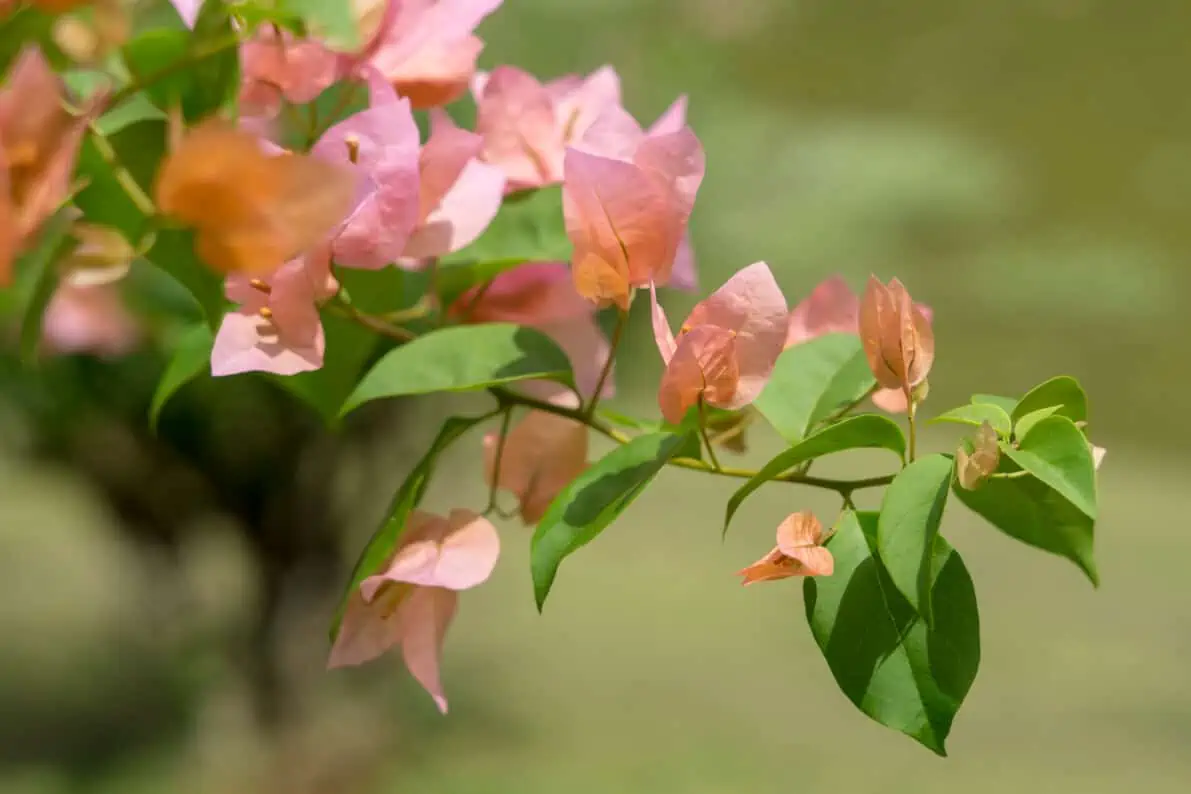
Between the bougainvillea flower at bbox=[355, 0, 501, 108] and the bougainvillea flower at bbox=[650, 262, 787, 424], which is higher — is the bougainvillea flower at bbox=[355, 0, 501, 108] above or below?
above

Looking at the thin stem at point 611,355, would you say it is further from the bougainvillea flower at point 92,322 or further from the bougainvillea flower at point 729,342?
the bougainvillea flower at point 92,322

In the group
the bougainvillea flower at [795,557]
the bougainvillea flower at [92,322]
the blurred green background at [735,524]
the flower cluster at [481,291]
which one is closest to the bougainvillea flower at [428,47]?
the flower cluster at [481,291]

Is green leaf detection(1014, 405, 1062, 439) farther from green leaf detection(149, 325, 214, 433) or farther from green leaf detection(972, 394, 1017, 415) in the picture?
green leaf detection(149, 325, 214, 433)

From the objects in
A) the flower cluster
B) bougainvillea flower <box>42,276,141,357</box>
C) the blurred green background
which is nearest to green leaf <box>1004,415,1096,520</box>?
the flower cluster

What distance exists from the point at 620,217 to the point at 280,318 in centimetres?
6

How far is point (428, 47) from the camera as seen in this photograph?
23cm

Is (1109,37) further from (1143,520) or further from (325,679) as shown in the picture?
(325,679)

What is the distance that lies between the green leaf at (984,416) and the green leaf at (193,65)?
4.8 inches

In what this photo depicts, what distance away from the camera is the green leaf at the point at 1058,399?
0.18 m

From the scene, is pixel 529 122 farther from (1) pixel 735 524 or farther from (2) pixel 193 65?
(1) pixel 735 524

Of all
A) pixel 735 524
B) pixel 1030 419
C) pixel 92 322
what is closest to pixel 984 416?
pixel 1030 419

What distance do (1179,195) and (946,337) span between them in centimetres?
60

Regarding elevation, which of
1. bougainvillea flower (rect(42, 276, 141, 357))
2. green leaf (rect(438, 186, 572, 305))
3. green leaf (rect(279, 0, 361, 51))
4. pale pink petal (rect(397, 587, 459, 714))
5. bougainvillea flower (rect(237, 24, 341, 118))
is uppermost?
green leaf (rect(279, 0, 361, 51))

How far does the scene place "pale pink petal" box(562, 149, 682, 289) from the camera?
7.4 inches
